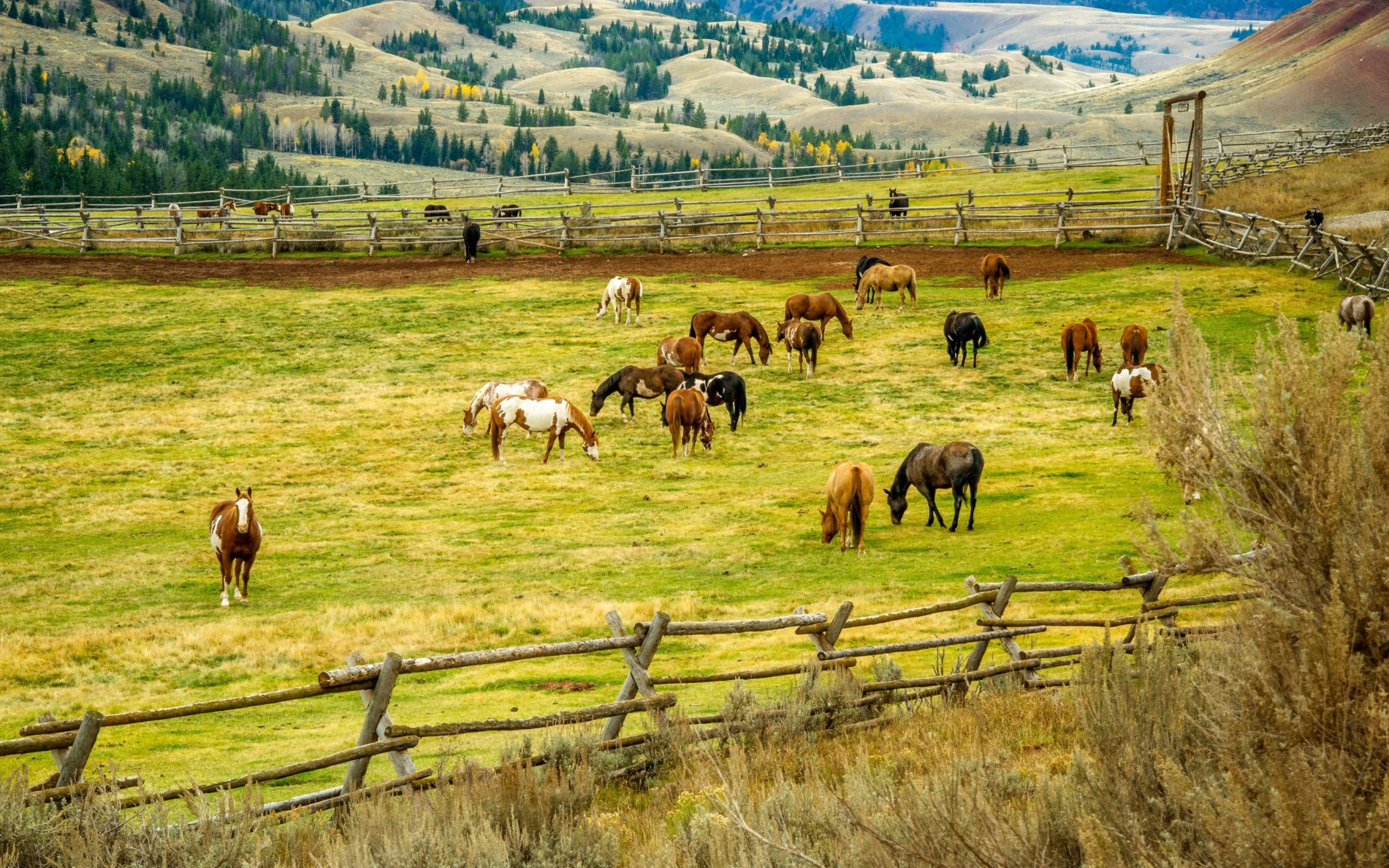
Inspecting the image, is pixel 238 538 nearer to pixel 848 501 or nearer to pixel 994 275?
pixel 848 501

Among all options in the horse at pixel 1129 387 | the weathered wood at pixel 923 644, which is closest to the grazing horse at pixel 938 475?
the horse at pixel 1129 387

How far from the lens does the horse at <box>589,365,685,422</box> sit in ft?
78.6

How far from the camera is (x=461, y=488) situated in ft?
67.4

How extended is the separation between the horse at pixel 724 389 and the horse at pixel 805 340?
417 cm

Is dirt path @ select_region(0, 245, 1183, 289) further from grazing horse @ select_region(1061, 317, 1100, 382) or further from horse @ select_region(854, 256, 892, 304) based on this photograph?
grazing horse @ select_region(1061, 317, 1100, 382)

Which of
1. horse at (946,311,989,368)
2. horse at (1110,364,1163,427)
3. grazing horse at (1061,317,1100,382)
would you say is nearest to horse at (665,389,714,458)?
horse at (1110,364,1163,427)

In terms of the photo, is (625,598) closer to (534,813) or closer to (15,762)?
(15,762)

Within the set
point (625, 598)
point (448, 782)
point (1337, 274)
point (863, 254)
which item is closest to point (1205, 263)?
point (1337, 274)

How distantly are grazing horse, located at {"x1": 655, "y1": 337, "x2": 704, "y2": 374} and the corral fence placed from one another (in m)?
15.4

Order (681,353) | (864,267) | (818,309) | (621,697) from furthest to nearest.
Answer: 1. (864,267)
2. (818,309)
3. (681,353)
4. (621,697)

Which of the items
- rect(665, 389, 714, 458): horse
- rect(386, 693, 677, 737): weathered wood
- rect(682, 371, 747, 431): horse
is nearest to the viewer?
rect(386, 693, 677, 737): weathered wood

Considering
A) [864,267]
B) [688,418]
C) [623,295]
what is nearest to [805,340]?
[688,418]

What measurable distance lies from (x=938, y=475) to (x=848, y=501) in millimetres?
1777

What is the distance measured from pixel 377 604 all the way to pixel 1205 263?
28.8 metres
